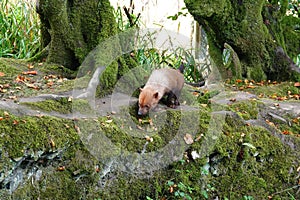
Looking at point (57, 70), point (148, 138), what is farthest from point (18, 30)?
point (148, 138)

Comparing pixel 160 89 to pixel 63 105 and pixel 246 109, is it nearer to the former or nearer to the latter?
→ pixel 63 105

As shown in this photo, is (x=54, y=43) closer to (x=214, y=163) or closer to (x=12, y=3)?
(x=214, y=163)

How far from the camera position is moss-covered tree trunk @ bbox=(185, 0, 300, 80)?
8039mm

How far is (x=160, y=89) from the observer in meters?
5.24

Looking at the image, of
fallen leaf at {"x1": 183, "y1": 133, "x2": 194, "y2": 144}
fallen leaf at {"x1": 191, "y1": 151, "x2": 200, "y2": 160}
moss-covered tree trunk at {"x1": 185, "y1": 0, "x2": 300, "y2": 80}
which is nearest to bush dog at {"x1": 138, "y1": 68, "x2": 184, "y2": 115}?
fallen leaf at {"x1": 183, "y1": 133, "x2": 194, "y2": 144}

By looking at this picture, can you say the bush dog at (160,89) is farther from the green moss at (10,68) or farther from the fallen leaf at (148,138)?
the green moss at (10,68)

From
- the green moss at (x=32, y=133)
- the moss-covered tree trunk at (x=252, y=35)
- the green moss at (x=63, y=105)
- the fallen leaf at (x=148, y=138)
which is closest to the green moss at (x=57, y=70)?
the green moss at (x=63, y=105)

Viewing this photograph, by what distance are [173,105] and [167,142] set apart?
632 millimetres

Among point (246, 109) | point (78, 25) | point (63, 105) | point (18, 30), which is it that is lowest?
point (246, 109)

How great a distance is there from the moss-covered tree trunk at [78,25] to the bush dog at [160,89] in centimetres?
95

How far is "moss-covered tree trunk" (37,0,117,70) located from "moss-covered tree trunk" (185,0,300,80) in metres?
2.10

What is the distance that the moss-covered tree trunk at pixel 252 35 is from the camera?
26.4ft

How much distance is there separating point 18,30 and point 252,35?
3743 mm

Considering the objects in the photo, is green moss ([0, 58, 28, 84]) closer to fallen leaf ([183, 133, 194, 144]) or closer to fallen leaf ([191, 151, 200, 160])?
fallen leaf ([183, 133, 194, 144])
